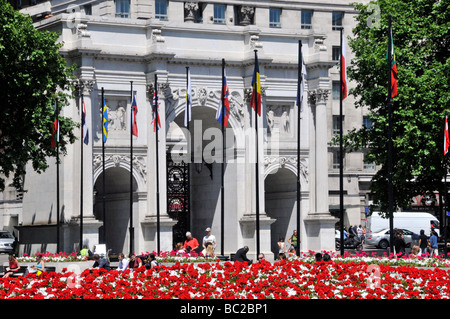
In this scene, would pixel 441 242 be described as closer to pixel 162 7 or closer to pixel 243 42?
pixel 243 42

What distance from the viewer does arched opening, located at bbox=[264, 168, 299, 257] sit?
7256cm

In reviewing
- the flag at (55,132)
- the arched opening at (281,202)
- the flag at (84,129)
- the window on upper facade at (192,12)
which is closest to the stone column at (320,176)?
the arched opening at (281,202)

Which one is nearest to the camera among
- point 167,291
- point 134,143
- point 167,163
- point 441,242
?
point 167,291

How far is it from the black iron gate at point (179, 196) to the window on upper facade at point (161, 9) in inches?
798

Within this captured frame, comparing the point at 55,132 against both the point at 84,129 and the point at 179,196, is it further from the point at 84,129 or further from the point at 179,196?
the point at 179,196

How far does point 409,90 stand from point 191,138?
14356mm

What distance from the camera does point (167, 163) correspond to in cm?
7162

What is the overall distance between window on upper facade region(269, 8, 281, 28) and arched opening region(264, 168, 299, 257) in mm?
24150

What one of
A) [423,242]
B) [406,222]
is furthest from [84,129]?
[406,222]

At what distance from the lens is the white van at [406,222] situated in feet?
288

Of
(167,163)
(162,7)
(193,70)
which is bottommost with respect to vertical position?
(167,163)

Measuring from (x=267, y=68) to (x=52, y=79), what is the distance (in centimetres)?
1454

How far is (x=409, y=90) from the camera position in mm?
64812

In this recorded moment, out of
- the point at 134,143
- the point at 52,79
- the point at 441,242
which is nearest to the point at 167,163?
the point at 134,143
